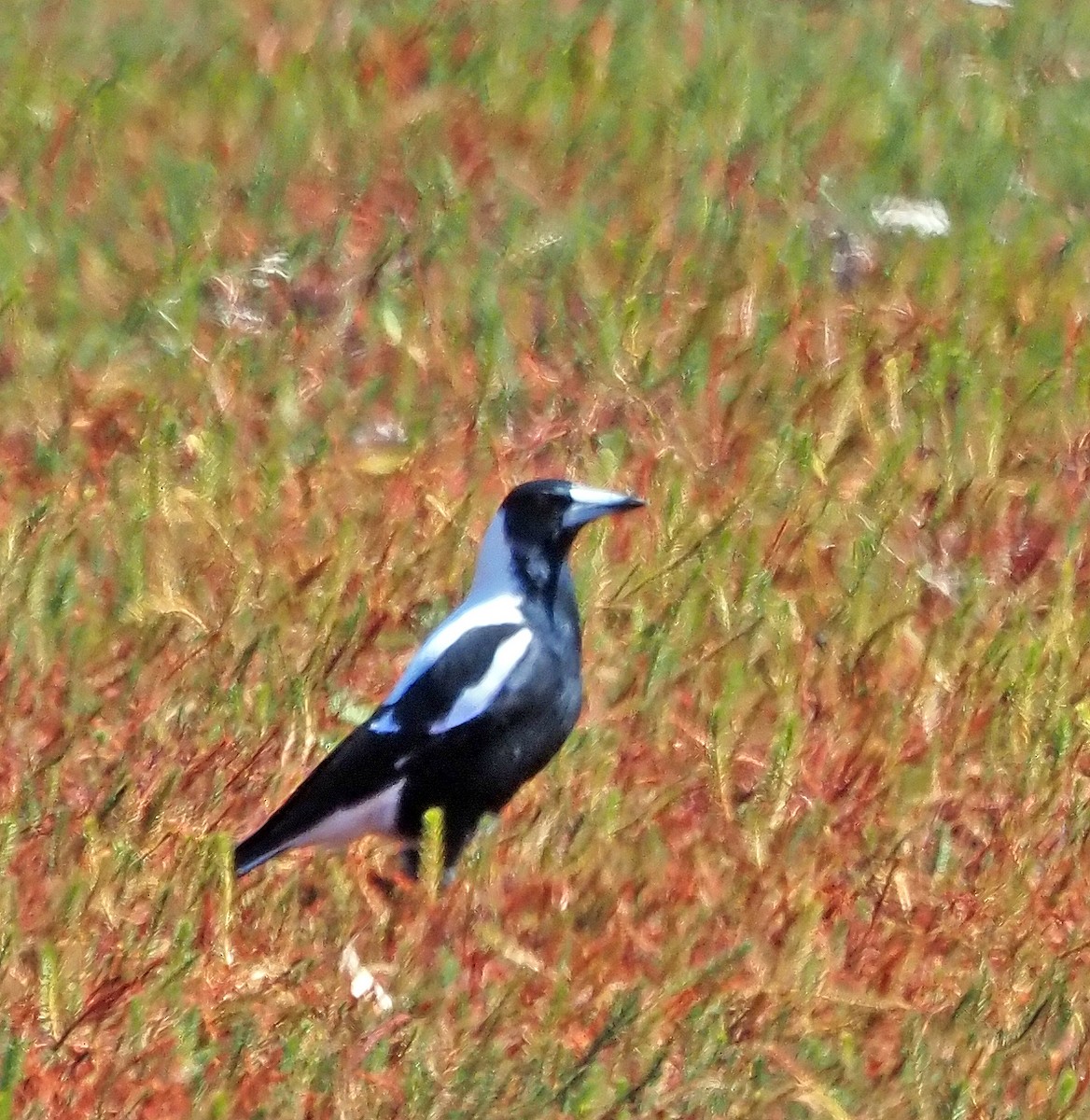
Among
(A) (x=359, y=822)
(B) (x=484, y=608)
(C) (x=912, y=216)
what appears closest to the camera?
(A) (x=359, y=822)

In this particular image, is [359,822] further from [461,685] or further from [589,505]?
[589,505]

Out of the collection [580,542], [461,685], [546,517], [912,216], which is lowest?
[912,216]

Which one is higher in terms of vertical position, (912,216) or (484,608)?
(484,608)

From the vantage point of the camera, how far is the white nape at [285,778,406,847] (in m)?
3.38

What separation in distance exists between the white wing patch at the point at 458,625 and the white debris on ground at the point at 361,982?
579mm

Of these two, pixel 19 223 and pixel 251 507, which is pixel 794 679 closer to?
pixel 251 507

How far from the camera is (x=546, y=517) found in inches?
148

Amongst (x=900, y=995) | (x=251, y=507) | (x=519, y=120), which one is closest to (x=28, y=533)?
(x=251, y=507)

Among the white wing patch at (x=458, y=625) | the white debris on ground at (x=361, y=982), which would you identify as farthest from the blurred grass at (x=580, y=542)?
the white wing patch at (x=458, y=625)

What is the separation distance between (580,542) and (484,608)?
436 mm

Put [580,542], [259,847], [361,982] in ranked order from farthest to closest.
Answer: [580,542]
[259,847]
[361,982]

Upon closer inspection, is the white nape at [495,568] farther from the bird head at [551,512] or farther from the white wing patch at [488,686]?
the white wing patch at [488,686]

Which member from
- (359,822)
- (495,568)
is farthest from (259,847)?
(495,568)

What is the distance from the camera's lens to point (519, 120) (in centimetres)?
563
